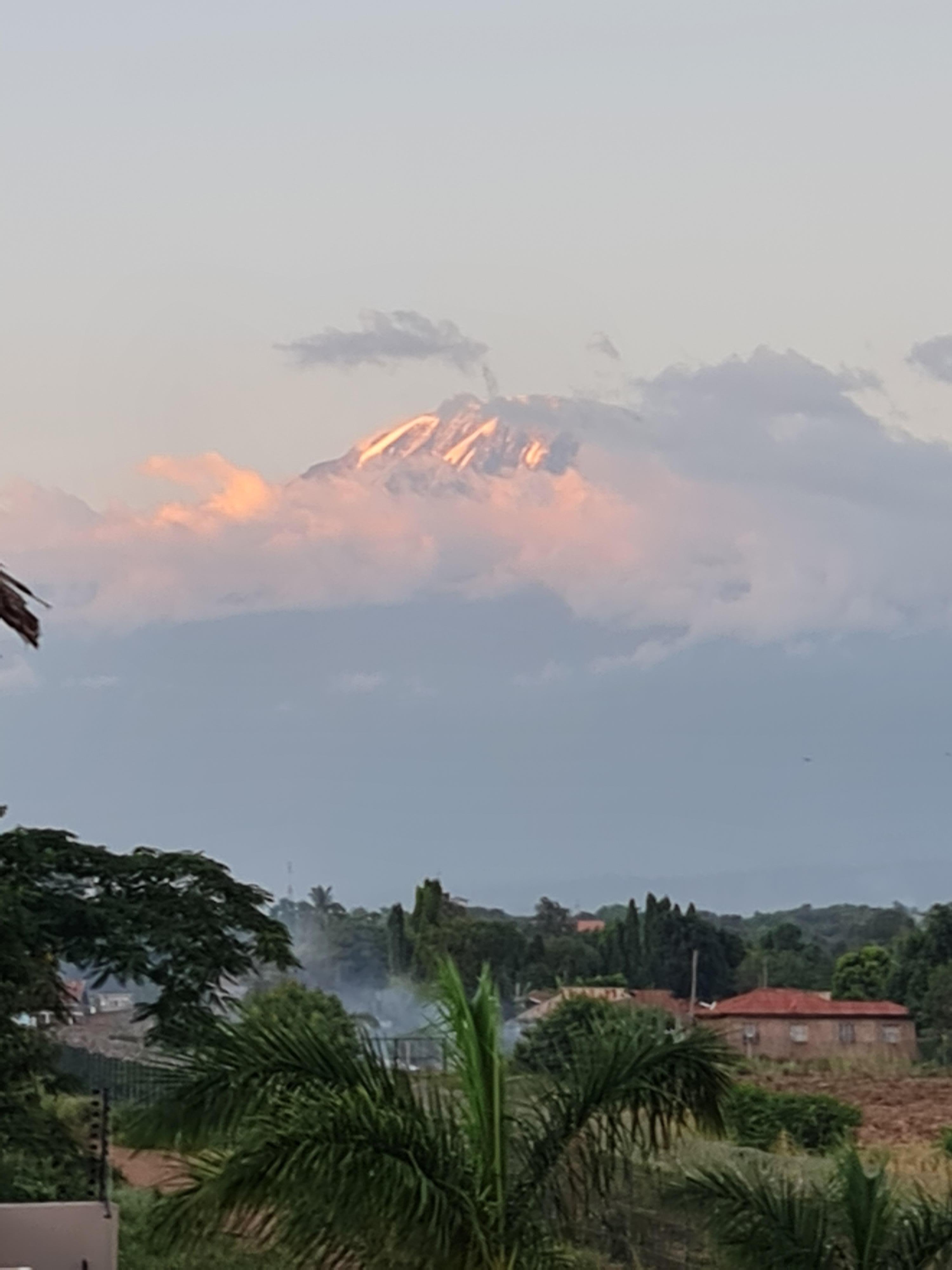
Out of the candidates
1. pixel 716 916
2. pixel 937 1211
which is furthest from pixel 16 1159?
pixel 716 916

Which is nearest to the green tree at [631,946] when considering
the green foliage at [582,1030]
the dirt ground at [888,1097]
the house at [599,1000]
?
the dirt ground at [888,1097]

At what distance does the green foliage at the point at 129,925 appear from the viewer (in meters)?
15.2

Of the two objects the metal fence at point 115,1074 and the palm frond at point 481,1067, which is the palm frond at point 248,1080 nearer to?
the metal fence at point 115,1074

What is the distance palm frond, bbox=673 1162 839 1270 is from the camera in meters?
9.32

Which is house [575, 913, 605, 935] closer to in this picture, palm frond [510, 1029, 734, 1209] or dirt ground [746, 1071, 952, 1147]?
dirt ground [746, 1071, 952, 1147]

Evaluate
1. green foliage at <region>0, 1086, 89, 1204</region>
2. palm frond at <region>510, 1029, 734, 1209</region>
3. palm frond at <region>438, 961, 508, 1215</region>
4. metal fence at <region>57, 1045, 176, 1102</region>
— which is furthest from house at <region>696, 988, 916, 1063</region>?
palm frond at <region>438, 961, 508, 1215</region>

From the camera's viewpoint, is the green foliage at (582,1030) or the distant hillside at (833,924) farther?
the distant hillside at (833,924)

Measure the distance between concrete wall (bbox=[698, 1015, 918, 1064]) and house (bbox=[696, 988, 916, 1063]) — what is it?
0.05ft

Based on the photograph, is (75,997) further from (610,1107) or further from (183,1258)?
(610,1107)

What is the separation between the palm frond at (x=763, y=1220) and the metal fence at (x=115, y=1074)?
284 centimetres

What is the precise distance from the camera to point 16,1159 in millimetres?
14664

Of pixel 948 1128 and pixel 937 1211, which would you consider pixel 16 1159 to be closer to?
pixel 937 1211

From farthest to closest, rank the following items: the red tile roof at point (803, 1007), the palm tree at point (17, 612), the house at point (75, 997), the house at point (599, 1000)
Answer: the red tile roof at point (803, 1007) < the house at point (75, 997) < the house at point (599, 1000) < the palm tree at point (17, 612)

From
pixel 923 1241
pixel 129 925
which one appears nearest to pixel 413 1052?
pixel 923 1241
